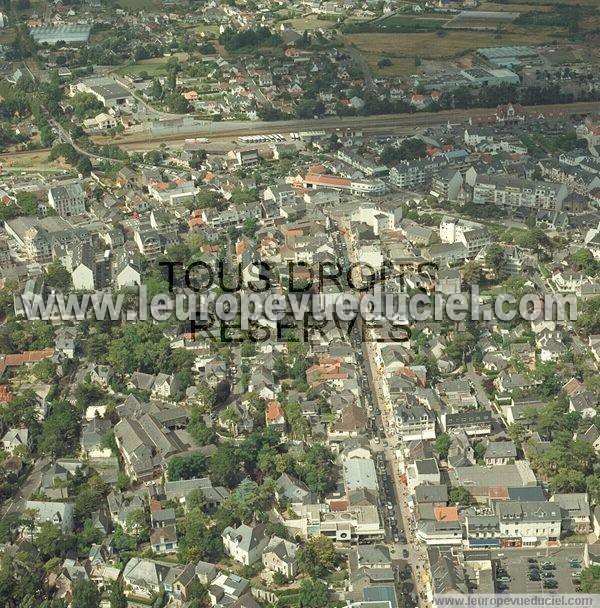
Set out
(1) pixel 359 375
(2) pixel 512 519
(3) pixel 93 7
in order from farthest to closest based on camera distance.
A: (3) pixel 93 7
(1) pixel 359 375
(2) pixel 512 519

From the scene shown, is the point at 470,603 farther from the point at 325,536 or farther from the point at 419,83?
the point at 419,83

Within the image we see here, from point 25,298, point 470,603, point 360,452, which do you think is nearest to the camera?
point 470,603

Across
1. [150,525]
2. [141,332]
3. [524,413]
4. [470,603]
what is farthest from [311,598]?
[141,332]

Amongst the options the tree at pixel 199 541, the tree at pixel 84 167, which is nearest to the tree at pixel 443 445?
the tree at pixel 199 541

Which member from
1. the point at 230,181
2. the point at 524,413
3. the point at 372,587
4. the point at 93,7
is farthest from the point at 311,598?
the point at 93,7

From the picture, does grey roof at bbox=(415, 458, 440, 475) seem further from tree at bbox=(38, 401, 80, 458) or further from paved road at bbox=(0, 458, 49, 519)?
paved road at bbox=(0, 458, 49, 519)

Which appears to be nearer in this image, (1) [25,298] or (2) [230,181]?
(1) [25,298]

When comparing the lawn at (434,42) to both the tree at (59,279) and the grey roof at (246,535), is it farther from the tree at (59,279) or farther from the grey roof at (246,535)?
the grey roof at (246,535)
